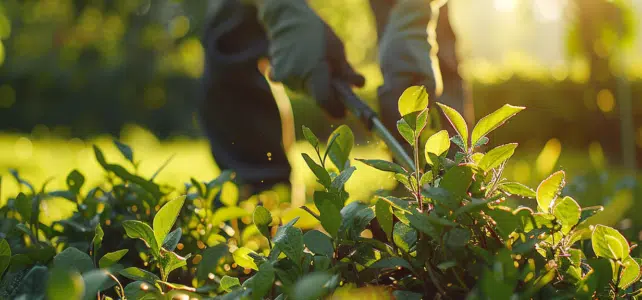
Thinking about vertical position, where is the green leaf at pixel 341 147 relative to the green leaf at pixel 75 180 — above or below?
above

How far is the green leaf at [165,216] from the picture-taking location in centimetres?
70

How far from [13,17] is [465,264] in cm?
2492

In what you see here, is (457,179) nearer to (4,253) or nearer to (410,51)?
(4,253)

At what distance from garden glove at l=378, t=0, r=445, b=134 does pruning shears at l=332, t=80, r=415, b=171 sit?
0.47ft

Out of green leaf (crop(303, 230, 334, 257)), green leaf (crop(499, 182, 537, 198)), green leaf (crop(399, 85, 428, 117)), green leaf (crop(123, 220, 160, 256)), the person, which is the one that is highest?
green leaf (crop(399, 85, 428, 117))

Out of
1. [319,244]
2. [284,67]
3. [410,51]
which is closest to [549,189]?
[319,244]

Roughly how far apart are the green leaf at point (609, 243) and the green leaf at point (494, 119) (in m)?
0.14

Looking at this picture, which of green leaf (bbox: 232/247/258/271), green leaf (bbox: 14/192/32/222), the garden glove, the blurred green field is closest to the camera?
green leaf (bbox: 232/247/258/271)

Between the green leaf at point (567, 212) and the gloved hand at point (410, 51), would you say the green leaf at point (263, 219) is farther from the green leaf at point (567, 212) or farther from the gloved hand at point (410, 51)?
the gloved hand at point (410, 51)

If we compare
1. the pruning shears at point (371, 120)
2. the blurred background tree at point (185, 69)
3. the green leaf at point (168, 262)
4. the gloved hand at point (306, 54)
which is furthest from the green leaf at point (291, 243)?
the blurred background tree at point (185, 69)

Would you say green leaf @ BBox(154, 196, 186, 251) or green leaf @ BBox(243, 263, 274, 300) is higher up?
green leaf @ BBox(154, 196, 186, 251)

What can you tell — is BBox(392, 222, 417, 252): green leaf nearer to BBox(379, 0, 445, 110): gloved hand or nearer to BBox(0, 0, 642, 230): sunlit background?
BBox(0, 0, 642, 230): sunlit background

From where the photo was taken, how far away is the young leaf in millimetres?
700

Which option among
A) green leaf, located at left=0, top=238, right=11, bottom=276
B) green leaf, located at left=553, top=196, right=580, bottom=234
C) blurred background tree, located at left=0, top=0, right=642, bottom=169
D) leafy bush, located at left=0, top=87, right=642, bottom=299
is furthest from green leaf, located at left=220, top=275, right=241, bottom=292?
blurred background tree, located at left=0, top=0, right=642, bottom=169
